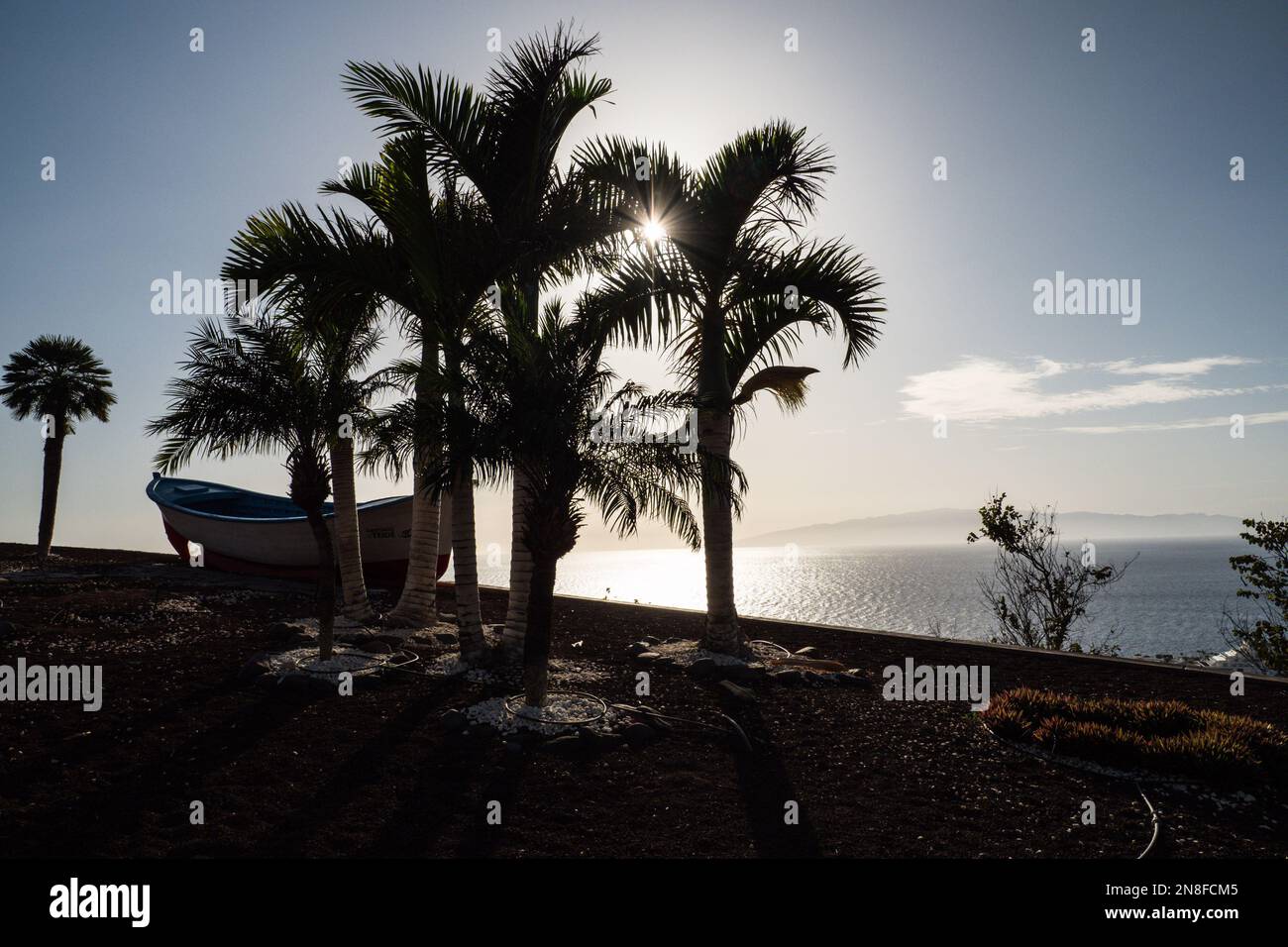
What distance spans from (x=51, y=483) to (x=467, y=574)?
24.7 m

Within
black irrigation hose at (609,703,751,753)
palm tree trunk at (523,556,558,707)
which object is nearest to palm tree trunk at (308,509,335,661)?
palm tree trunk at (523,556,558,707)

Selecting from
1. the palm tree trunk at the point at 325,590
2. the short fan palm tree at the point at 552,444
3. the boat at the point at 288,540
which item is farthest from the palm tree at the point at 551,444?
the boat at the point at 288,540

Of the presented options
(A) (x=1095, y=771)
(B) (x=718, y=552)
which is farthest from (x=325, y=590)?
(A) (x=1095, y=771)

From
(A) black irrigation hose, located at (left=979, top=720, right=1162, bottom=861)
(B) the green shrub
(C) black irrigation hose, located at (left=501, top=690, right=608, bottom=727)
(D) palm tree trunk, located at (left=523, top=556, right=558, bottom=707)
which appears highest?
(D) palm tree trunk, located at (left=523, top=556, right=558, bottom=707)

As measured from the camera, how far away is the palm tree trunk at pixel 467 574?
10180 millimetres

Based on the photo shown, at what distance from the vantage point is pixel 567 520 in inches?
326

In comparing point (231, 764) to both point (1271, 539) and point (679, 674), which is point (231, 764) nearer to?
point (679, 674)

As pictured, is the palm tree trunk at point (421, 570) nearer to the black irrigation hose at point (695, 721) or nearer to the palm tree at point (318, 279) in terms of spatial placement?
the palm tree at point (318, 279)

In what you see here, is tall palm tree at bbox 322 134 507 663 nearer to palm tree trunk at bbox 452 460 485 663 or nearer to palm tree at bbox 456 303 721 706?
palm tree trunk at bbox 452 460 485 663

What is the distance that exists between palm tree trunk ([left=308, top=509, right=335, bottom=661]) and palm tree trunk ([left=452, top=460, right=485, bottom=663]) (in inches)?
67.2

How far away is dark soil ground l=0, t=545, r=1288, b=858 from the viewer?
551 cm

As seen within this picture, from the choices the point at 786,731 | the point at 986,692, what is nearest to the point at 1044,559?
the point at 986,692

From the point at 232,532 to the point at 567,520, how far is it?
1749 cm

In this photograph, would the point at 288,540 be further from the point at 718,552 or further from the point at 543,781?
the point at 543,781
